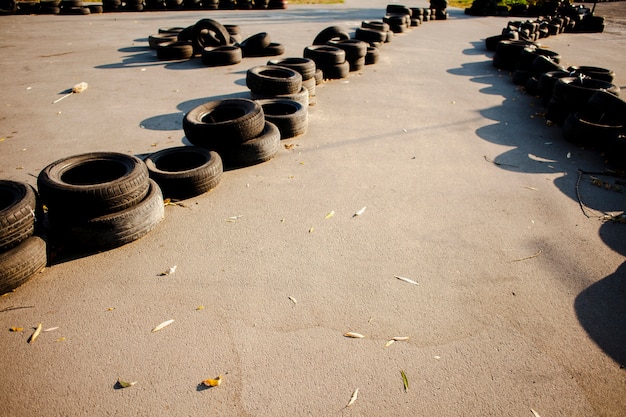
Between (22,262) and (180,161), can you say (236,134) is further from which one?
(22,262)

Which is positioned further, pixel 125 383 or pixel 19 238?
pixel 19 238

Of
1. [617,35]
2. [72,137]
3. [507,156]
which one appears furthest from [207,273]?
[617,35]

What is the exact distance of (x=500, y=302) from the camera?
3.75 m

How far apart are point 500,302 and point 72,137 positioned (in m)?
7.35

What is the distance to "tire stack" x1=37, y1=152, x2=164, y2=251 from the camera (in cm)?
402

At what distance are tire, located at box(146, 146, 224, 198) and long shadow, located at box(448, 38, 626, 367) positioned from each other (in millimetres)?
4509

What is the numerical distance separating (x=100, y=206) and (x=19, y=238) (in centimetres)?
77

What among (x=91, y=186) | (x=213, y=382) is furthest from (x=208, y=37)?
A: (x=213, y=382)

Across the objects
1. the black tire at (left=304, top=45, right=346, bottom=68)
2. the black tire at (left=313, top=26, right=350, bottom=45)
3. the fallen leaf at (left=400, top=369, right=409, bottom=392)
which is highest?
the black tire at (left=313, top=26, right=350, bottom=45)

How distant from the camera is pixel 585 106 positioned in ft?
24.4

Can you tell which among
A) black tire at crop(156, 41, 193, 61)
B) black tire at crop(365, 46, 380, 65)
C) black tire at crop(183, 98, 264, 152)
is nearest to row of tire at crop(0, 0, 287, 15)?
black tire at crop(156, 41, 193, 61)

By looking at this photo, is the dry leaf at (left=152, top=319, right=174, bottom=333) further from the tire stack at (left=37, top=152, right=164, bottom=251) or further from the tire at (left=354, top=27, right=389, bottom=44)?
the tire at (left=354, top=27, right=389, bottom=44)

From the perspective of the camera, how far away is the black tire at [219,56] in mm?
11617

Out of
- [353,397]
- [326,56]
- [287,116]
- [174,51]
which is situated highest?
[174,51]
